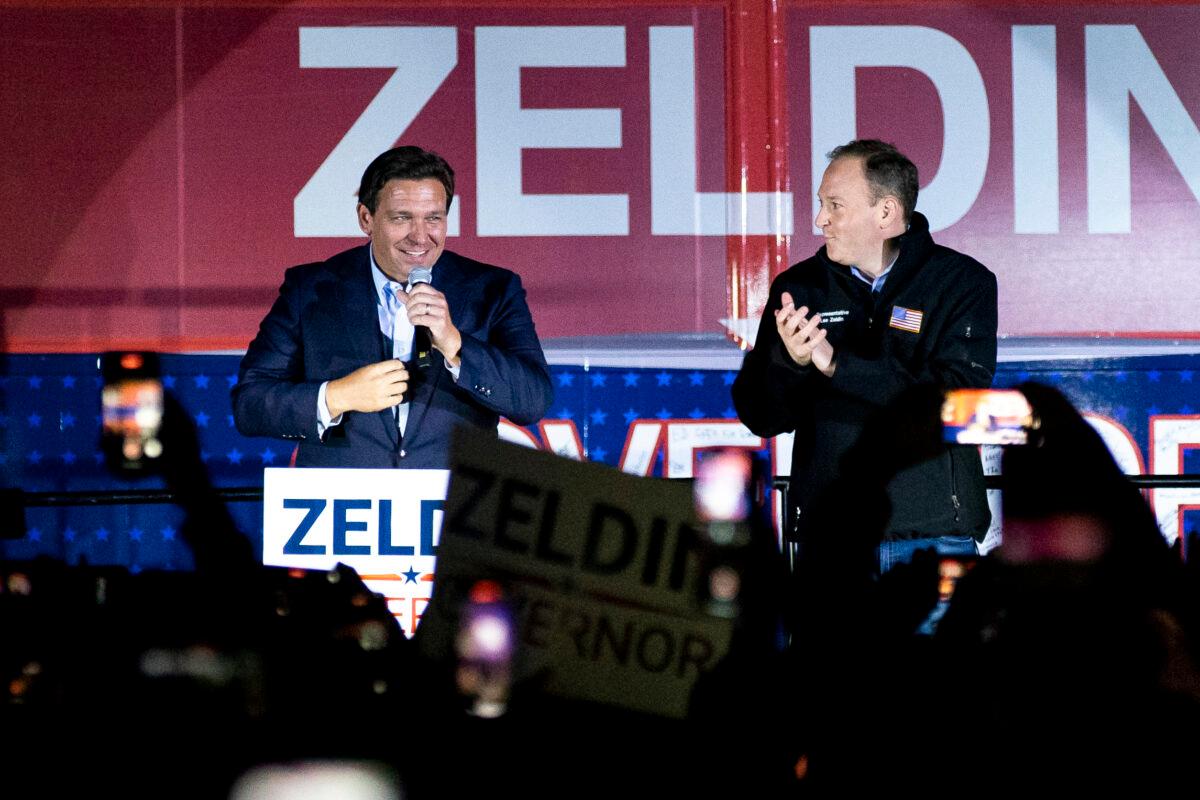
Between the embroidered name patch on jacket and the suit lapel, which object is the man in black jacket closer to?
the embroidered name patch on jacket

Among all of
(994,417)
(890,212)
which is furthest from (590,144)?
(994,417)

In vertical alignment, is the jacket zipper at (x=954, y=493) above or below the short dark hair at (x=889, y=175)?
below

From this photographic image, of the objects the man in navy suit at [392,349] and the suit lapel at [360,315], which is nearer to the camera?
the man in navy suit at [392,349]

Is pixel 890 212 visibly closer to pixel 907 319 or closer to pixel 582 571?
pixel 907 319

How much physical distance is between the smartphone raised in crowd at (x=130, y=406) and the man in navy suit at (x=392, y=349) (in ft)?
4.16

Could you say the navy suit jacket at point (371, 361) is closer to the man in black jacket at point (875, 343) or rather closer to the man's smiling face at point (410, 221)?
the man's smiling face at point (410, 221)

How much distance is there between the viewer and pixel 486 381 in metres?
3.64

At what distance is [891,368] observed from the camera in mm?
3531

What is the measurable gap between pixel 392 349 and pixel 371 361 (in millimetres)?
101

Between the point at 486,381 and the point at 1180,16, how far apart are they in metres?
3.22

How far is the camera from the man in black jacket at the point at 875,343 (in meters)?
3.54

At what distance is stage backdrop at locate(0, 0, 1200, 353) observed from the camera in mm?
4953

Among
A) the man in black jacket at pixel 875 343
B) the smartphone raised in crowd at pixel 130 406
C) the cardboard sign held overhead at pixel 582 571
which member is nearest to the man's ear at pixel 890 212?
the man in black jacket at pixel 875 343

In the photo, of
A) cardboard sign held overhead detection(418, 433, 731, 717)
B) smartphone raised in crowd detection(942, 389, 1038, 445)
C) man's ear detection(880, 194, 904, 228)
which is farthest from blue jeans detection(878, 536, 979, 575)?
cardboard sign held overhead detection(418, 433, 731, 717)
